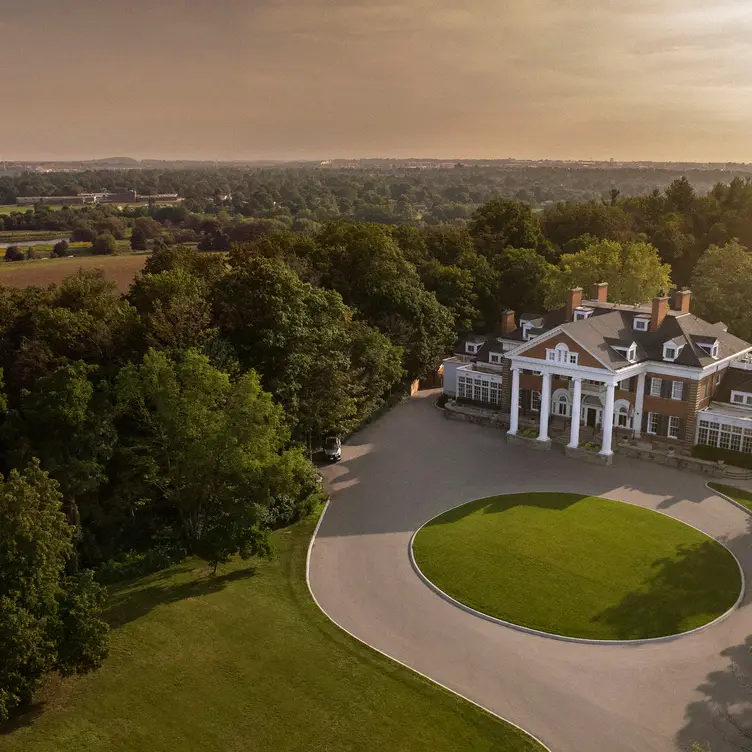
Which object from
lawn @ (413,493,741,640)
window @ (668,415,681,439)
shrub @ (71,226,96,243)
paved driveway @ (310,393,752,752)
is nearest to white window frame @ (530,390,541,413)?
paved driveway @ (310,393,752,752)

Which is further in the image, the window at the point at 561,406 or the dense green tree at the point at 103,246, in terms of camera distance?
the dense green tree at the point at 103,246

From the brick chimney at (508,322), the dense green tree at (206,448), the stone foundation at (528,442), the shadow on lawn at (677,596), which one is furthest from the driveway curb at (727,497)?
the dense green tree at (206,448)

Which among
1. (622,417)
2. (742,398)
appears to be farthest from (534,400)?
(742,398)

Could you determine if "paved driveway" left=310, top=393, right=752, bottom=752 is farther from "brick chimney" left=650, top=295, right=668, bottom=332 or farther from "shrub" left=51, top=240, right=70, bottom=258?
"shrub" left=51, top=240, right=70, bottom=258

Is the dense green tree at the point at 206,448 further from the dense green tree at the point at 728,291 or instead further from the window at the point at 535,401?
the dense green tree at the point at 728,291

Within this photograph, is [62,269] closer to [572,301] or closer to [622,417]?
[572,301]

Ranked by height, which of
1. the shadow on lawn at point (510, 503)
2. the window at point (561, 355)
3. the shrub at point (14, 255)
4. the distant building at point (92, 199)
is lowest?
the shadow on lawn at point (510, 503)
